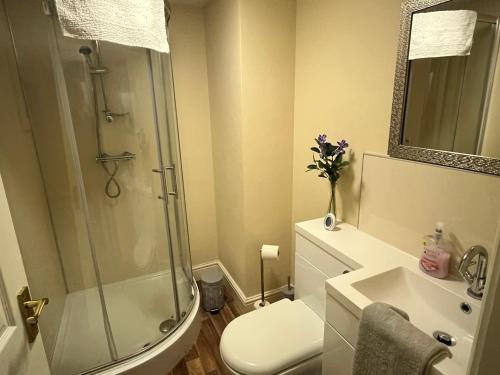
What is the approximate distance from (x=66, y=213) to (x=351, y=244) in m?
1.89

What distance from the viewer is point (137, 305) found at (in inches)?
80.1

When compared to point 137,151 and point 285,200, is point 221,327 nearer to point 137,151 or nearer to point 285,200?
point 285,200

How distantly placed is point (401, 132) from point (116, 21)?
132cm

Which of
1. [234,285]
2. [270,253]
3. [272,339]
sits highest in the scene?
[270,253]

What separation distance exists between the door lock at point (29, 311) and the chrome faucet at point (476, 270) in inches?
51.9

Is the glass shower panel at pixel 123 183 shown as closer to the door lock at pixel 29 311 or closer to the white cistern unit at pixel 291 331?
the white cistern unit at pixel 291 331

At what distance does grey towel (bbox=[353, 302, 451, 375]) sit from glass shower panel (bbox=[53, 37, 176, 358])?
1.31m

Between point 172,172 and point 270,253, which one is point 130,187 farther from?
point 270,253

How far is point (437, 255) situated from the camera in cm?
111

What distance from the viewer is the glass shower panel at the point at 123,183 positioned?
1799mm

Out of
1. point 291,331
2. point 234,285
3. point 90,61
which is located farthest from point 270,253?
point 90,61

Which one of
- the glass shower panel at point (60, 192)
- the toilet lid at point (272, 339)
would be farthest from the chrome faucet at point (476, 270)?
the glass shower panel at point (60, 192)

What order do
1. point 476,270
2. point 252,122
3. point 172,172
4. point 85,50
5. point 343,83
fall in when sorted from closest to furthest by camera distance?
point 476,270
point 343,83
point 85,50
point 252,122
point 172,172

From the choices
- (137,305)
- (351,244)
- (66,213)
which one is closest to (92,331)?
(137,305)
